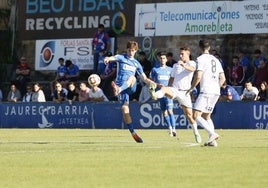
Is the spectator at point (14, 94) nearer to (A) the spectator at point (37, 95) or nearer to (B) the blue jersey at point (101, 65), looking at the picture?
(A) the spectator at point (37, 95)

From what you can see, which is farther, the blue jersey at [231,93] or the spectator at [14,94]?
the spectator at [14,94]

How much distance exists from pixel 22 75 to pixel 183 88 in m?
16.4

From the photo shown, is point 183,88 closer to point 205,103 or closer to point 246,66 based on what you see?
point 205,103

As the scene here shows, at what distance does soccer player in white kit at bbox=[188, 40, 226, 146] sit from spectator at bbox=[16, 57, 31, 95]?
21409 millimetres

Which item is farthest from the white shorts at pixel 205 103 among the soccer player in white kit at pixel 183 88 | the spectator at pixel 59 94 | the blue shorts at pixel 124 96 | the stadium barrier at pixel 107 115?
the spectator at pixel 59 94

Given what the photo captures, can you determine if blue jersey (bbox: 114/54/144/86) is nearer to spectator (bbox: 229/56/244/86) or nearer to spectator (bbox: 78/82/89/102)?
spectator (bbox: 229/56/244/86)

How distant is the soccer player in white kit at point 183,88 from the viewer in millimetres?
21234

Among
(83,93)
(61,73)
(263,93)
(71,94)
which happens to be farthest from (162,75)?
(61,73)

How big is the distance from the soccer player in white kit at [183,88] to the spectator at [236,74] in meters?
9.45
